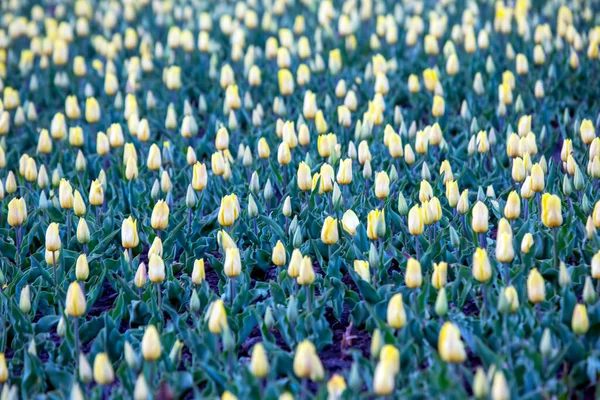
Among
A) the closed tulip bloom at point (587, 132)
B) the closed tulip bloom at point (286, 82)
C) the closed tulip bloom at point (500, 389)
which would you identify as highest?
the closed tulip bloom at point (286, 82)

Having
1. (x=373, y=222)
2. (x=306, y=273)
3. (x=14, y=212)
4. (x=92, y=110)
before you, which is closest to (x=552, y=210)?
(x=373, y=222)

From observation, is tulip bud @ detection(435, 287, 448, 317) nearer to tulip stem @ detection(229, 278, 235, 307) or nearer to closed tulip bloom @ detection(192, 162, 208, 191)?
tulip stem @ detection(229, 278, 235, 307)

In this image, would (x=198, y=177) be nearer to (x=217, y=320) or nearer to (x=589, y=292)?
(x=217, y=320)

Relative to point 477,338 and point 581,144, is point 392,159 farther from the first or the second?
point 477,338

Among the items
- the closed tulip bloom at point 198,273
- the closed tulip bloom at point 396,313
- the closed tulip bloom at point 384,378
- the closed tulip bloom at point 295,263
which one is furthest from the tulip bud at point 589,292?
the closed tulip bloom at point 198,273

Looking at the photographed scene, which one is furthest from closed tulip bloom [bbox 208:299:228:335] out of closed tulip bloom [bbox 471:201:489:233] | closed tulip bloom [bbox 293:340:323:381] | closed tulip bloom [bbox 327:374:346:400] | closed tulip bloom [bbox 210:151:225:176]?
closed tulip bloom [bbox 210:151:225:176]

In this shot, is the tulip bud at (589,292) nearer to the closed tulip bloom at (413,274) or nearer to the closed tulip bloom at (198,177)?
the closed tulip bloom at (413,274)

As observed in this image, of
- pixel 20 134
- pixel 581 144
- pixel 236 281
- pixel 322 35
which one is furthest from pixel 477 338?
pixel 322 35
